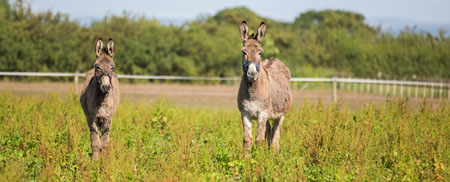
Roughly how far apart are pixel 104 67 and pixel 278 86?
3.05m

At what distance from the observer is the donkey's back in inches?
280

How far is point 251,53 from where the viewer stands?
6195 mm

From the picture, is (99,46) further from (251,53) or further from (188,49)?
(188,49)

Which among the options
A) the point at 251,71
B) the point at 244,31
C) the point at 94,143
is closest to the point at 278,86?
the point at 244,31

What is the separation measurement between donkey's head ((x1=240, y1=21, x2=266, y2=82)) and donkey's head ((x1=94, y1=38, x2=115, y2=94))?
6.39 feet

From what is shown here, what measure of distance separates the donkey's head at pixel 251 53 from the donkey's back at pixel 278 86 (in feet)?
2.91

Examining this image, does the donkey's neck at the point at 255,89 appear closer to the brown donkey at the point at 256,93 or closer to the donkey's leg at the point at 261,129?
the brown donkey at the point at 256,93

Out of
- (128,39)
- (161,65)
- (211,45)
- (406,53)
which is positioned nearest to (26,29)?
(128,39)

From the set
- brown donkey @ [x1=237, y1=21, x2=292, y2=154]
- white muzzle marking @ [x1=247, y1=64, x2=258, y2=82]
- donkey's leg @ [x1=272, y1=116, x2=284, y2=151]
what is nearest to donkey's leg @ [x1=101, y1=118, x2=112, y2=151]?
brown donkey @ [x1=237, y1=21, x2=292, y2=154]

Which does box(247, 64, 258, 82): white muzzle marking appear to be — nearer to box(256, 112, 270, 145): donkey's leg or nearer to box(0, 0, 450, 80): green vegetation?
box(256, 112, 270, 145): donkey's leg

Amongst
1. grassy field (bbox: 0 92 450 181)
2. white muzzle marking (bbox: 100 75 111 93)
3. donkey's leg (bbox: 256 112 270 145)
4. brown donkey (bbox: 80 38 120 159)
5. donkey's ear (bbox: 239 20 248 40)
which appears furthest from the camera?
donkey's ear (bbox: 239 20 248 40)

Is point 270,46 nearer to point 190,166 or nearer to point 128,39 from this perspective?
point 128,39

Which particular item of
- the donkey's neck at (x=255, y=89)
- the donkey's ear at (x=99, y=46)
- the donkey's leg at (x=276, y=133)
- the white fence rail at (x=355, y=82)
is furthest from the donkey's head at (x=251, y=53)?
the white fence rail at (x=355, y=82)

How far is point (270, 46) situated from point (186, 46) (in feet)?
16.7
